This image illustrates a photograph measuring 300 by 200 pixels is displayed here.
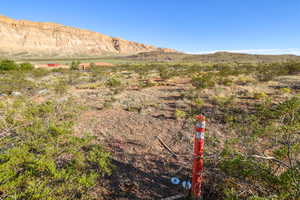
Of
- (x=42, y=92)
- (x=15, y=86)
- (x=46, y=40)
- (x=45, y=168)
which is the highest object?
(x=46, y=40)

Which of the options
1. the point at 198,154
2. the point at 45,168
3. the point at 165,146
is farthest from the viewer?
the point at 165,146

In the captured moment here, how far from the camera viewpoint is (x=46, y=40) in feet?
257

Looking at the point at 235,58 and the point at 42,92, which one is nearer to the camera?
the point at 42,92

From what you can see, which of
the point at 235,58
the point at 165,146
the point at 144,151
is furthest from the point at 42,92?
the point at 235,58

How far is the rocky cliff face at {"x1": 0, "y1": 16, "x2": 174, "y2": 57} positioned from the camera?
65375 millimetres

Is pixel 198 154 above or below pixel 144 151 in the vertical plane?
above

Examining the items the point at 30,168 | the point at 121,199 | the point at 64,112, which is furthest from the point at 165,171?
the point at 64,112

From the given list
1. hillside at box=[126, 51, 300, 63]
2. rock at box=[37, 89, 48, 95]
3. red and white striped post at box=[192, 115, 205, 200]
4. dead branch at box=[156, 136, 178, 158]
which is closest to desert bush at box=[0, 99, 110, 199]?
red and white striped post at box=[192, 115, 205, 200]

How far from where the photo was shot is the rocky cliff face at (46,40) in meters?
65.4

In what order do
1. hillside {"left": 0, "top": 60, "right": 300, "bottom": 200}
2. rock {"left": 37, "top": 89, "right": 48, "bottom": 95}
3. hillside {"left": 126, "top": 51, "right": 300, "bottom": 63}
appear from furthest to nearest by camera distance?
hillside {"left": 126, "top": 51, "right": 300, "bottom": 63}, rock {"left": 37, "top": 89, "right": 48, "bottom": 95}, hillside {"left": 0, "top": 60, "right": 300, "bottom": 200}

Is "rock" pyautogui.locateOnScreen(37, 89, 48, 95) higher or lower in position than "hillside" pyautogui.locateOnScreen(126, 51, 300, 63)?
lower

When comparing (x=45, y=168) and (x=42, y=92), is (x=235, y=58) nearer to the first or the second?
(x=42, y=92)

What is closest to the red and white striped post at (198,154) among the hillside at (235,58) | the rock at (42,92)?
the rock at (42,92)

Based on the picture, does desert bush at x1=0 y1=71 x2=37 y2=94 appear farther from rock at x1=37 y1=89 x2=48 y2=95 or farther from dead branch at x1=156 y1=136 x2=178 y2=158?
dead branch at x1=156 y1=136 x2=178 y2=158
